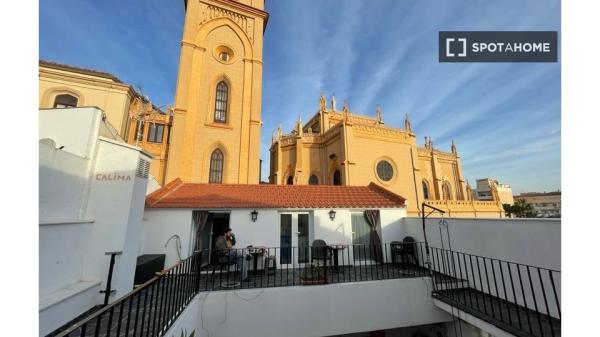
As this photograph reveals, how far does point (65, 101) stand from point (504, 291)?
21055mm

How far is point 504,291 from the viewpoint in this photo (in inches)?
194

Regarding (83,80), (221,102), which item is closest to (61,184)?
(221,102)

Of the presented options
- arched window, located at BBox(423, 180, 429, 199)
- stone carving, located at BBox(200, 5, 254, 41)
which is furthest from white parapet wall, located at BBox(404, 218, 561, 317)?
arched window, located at BBox(423, 180, 429, 199)

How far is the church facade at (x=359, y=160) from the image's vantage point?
17188mm

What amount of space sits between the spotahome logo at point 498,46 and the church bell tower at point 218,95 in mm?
11676

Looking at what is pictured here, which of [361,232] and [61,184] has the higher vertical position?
[61,184]

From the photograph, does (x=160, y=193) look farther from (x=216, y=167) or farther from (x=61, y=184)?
(x=216, y=167)

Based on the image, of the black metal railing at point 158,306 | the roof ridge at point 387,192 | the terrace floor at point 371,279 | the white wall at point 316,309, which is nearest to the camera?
the black metal railing at point 158,306

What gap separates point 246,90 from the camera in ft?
49.4

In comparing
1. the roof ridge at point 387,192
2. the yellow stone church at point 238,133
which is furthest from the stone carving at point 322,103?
the roof ridge at point 387,192

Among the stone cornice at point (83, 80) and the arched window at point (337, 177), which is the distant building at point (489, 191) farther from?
the stone cornice at point (83, 80)
